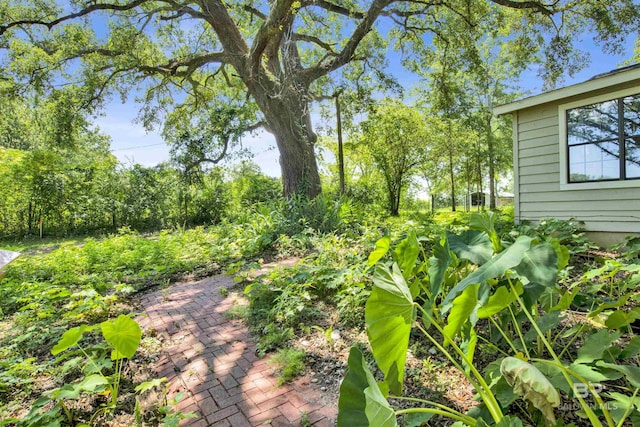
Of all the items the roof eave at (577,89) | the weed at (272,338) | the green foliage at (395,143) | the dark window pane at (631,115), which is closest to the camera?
the weed at (272,338)

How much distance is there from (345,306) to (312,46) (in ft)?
31.5

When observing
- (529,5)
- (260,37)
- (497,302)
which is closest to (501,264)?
(497,302)

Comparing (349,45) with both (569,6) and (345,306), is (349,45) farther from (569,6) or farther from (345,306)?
(345,306)

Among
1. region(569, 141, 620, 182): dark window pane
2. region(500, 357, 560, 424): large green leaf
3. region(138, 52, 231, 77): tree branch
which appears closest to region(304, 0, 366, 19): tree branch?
region(138, 52, 231, 77): tree branch

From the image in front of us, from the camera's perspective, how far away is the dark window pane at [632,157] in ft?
13.9

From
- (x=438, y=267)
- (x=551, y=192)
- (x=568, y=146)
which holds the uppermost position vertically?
(x=568, y=146)

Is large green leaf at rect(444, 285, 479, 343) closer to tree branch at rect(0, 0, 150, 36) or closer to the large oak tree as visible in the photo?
the large oak tree

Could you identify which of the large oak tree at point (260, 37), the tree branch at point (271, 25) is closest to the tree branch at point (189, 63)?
the large oak tree at point (260, 37)

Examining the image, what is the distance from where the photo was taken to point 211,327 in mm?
2719

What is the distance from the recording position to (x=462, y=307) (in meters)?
1.08

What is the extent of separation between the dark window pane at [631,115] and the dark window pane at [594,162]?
8.4 inches

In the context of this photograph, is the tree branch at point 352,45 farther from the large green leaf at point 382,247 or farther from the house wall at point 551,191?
the large green leaf at point 382,247

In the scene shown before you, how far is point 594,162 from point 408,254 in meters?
4.59

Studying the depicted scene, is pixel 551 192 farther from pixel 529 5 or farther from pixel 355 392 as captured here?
pixel 355 392
